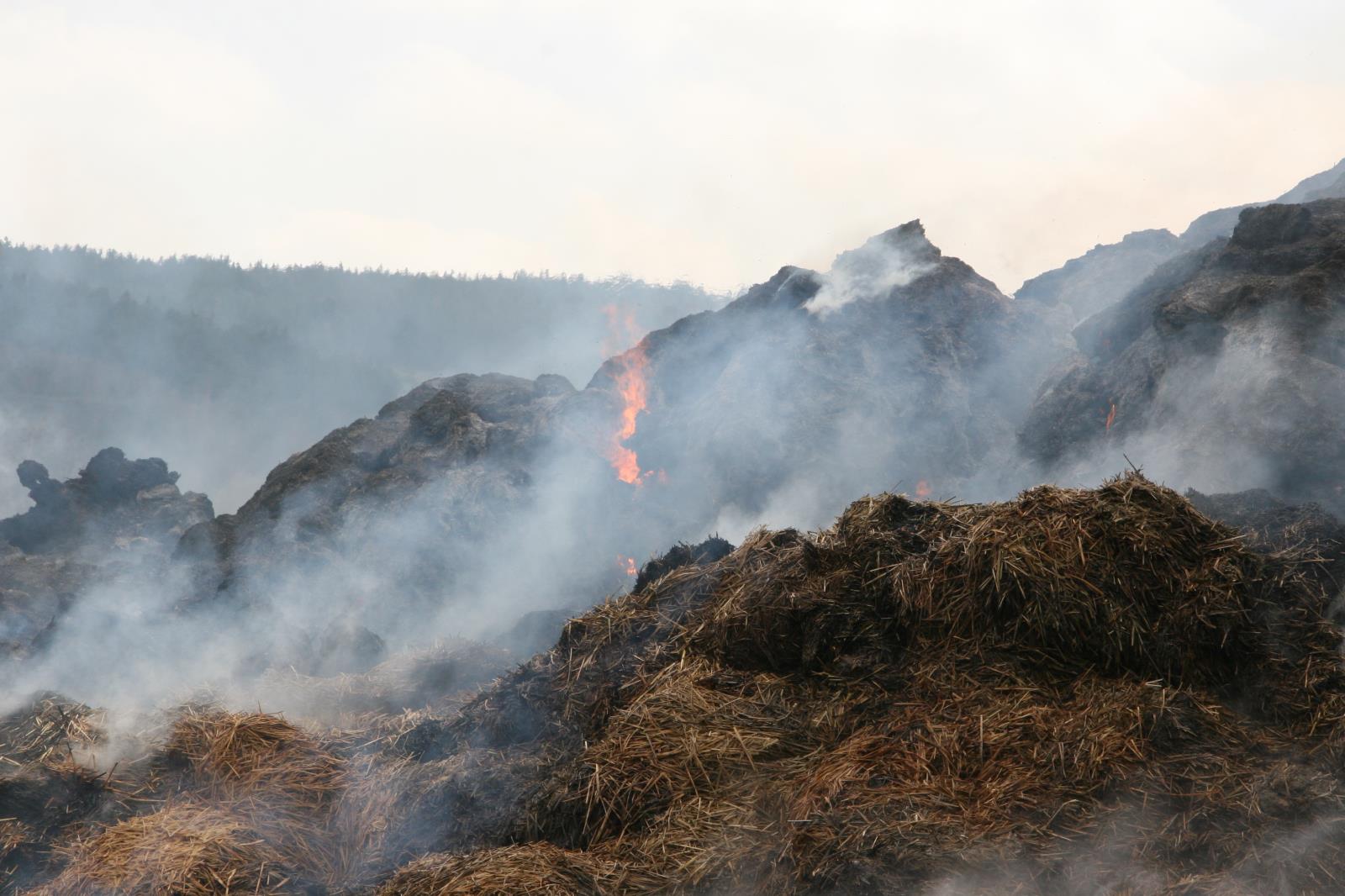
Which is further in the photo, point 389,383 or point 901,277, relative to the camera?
point 389,383

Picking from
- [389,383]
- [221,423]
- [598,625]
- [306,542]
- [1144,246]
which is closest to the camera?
[598,625]

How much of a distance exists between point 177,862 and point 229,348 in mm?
46684

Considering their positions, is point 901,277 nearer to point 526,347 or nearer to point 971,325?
point 971,325

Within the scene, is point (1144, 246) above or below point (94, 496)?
below

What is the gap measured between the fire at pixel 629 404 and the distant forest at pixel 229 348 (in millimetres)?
6147

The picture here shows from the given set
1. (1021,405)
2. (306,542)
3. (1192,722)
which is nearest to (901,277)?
(1021,405)

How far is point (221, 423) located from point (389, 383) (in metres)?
8.87

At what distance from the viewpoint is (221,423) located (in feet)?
142

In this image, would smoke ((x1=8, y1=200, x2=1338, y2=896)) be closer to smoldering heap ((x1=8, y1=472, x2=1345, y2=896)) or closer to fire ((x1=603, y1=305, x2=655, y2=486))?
fire ((x1=603, y1=305, x2=655, y2=486))

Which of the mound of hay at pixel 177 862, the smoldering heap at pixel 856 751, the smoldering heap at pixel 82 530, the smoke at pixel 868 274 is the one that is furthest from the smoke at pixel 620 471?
the mound of hay at pixel 177 862

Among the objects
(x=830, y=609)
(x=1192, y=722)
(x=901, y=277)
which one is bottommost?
(x=1192, y=722)

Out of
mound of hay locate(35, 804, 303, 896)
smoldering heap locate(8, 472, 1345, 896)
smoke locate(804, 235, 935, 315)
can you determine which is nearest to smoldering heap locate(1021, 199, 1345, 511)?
smoke locate(804, 235, 935, 315)

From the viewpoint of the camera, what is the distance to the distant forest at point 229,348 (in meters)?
40.1

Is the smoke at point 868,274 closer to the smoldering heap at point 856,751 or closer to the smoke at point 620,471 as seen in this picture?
the smoke at point 620,471
